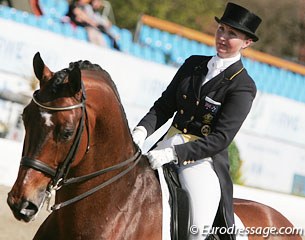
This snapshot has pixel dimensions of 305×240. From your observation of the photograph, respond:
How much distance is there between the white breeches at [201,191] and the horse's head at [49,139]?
2.61 feet

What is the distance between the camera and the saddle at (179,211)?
12.8 ft

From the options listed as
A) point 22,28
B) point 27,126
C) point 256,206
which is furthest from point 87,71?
point 22,28

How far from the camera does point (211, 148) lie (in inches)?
155

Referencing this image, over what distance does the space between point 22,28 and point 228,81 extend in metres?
7.35

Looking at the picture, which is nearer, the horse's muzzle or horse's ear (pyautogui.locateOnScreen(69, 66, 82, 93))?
the horse's muzzle

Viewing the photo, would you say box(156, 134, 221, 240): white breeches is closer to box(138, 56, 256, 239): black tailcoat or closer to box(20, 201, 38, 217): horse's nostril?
box(138, 56, 256, 239): black tailcoat

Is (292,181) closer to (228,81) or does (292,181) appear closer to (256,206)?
(256,206)

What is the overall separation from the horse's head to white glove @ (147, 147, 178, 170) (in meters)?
0.53

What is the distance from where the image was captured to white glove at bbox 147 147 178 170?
152 inches

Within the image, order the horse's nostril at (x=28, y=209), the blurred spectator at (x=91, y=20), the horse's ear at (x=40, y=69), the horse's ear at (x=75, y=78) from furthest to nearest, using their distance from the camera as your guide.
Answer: the blurred spectator at (x=91, y=20), the horse's ear at (x=40, y=69), the horse's ear at (x=75, y=78), the horse's nostril at (x=28, y=209)

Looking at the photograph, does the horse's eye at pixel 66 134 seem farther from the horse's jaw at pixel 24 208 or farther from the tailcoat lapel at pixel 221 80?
the tailcoat lapel at pixel 221 80

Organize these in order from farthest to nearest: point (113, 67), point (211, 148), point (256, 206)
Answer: point (113, 67) < point (256, 206) < point (211, 148)

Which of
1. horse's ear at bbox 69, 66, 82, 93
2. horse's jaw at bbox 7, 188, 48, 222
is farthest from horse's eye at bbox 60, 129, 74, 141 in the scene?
horse's jaw at bbox 7, 188, 48, 222

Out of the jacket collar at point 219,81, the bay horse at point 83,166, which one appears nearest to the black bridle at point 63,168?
the bay horse at point 83,166
